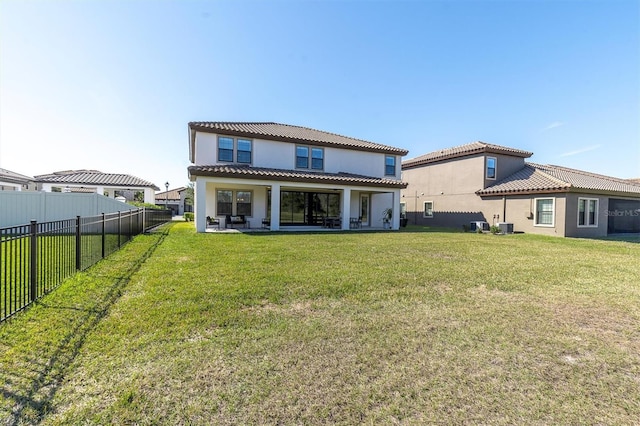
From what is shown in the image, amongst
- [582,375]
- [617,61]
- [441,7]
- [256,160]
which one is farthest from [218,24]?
[617,61]

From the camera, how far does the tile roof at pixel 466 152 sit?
20156 mm

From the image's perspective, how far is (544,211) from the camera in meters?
17.2

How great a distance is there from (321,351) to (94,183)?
32.9 meters

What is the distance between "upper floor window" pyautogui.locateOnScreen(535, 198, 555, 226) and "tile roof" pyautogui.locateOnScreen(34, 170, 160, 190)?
33661 millimetres

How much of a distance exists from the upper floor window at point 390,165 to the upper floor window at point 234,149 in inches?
393

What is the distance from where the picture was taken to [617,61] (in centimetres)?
1323

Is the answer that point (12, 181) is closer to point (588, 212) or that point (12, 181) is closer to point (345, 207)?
point (345, 207)

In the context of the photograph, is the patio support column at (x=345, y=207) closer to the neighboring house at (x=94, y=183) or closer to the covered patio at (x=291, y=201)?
the covered patio at (x=291, y=201)

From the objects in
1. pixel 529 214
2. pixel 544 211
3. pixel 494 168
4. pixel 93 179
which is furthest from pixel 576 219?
pixel 93 179

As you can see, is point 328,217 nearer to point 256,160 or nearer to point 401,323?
point 256,160

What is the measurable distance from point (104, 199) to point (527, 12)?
21.6m

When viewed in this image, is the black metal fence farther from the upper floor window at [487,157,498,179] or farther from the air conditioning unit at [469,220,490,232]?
the upper floor window at [487,157,498,179]

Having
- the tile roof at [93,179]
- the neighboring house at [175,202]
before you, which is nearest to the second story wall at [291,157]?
the tile roof at [93,179]

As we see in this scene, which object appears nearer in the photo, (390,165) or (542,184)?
(542,184)
